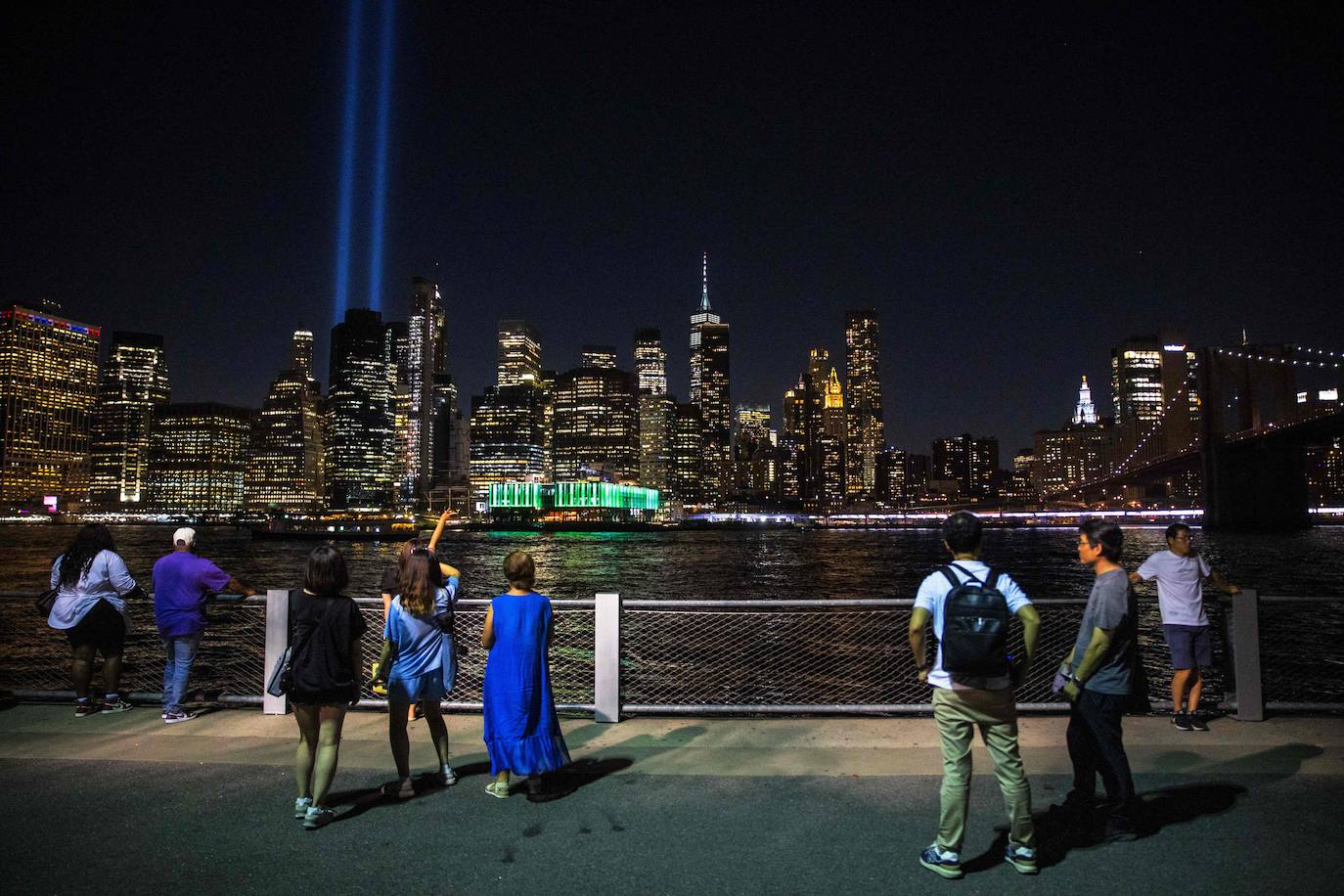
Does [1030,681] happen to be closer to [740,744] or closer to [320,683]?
[740,744]

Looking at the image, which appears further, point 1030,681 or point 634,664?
point 634,664

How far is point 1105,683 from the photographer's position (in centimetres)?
527

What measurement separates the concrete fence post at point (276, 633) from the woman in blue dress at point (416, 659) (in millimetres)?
2564

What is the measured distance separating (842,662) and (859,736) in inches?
507

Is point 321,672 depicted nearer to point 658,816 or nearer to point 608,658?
point 658,816

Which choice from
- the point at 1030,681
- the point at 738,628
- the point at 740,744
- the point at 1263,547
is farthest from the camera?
the point at 1263,547

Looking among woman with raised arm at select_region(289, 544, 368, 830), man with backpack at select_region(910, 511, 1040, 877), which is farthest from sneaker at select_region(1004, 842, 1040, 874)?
woman with raised arm at select_region(289, 544, 368, 830)

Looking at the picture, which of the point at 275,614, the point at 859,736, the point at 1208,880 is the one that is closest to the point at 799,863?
the point at 1208,880

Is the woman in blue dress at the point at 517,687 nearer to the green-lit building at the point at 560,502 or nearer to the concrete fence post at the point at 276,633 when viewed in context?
the concrete fence post at the point at 276,633

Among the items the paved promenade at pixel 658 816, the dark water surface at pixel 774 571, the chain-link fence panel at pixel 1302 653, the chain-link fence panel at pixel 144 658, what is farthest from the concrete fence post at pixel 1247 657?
the dark water surface at pixel 774 571

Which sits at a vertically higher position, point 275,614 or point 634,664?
point 275,614

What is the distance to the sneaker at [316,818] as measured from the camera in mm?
5266

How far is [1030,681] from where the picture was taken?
16.0 metres

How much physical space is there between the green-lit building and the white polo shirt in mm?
178958
